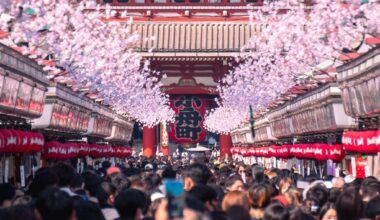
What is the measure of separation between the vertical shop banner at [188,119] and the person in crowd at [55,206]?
6810cm

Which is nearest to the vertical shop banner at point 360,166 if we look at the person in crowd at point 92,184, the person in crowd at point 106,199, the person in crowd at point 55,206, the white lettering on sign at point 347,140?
the white lettering on sign at point 347,140

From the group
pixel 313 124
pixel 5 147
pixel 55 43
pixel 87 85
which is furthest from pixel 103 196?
pixel 87 85

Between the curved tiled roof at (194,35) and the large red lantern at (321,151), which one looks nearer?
the large red lantern at (321,151)

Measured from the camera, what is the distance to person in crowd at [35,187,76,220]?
9758mm

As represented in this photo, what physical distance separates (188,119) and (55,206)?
71.3 metres

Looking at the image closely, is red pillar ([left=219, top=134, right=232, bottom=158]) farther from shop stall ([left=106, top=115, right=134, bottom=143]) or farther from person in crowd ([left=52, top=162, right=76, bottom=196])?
person in crowd ([left=52, top=162, right=76, bottom=196])

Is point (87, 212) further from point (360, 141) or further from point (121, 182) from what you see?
point (360, 141)

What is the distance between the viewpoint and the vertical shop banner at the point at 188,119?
7962 centimetres

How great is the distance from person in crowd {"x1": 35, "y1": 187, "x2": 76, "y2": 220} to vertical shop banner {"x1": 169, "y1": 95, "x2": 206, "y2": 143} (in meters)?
68.1

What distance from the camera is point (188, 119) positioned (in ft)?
266

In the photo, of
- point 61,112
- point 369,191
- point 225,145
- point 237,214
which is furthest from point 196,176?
point 225,145

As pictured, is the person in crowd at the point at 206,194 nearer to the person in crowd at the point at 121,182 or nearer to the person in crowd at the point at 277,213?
the person in crowd at the point at 277,213

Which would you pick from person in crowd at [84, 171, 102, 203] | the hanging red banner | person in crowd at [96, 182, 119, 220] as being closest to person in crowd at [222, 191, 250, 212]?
person in crowd at [96, 182, 119, 220]

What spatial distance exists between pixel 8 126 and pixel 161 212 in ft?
63.2
